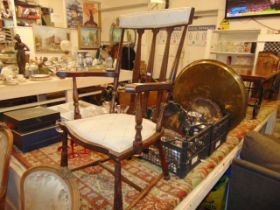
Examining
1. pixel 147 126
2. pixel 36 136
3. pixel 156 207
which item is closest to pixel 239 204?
pixel 156 207

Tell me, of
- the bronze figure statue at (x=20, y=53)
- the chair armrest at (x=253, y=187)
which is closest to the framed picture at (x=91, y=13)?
the bronze figure statue at (x=20, y=53)

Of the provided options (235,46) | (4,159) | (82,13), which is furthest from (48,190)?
(82,13)

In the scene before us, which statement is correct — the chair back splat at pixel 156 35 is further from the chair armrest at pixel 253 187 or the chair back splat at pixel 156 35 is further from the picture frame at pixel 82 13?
the picture frame at pixel 82 13

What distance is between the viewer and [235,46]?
3.05 meters

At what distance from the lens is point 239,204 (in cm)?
124

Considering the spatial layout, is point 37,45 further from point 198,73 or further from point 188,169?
point 188,169

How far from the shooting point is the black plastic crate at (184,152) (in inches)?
44.6

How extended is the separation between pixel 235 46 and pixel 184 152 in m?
2.51

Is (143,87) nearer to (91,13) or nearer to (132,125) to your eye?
(132,125)

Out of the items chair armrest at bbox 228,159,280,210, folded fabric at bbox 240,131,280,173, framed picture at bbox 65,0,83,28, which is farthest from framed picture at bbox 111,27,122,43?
chair armrest at bbox 228,159,280,210

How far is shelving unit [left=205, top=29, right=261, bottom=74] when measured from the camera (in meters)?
2.97

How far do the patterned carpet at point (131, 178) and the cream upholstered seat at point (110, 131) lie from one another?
31 centimetres

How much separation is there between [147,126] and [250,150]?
0.69 meters

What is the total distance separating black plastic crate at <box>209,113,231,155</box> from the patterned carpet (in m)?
0.04
